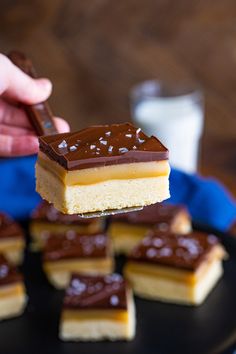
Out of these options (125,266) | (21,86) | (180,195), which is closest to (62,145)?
(21,86)

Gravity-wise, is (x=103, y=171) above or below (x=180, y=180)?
above

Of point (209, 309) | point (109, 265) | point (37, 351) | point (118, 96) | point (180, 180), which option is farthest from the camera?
point (118, 96)

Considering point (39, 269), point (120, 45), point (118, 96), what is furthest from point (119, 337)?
point (120, 45)

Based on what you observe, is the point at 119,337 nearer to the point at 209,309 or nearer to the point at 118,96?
the point at 209,309

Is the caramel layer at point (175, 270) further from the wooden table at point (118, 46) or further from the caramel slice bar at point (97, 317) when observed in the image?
the wooden table at point (118, 46)

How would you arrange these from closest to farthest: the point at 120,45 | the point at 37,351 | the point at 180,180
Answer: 1. the point at 37,351
2. the point at 180,180
3. the point at 120,45

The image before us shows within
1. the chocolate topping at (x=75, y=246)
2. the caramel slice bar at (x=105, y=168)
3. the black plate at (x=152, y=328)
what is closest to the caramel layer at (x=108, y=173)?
the caramel slice bar at (x=105, y=168)
